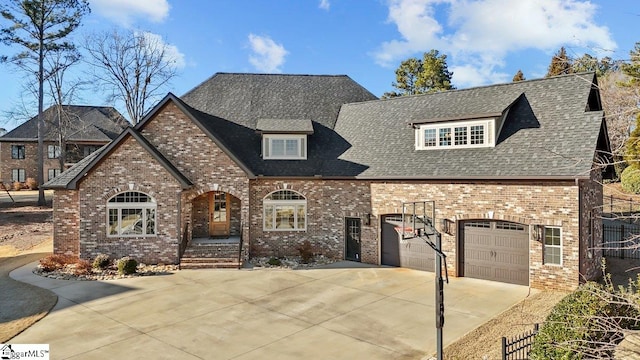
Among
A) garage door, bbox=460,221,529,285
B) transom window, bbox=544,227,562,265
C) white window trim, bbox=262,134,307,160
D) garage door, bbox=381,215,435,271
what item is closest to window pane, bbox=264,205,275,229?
white window trim, bbox=262,134,307,160

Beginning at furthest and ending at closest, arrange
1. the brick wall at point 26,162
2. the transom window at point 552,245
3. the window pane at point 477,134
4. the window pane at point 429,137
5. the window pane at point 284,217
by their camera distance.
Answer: the brick wall at point 26,162 → the window pane at point 284,217 → the window pane at point 429,137 → the window pane at point 477,134 → the transom window at point 552,245

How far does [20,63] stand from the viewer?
33.0 meters

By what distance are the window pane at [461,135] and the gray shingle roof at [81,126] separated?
Result: 40.9 meters

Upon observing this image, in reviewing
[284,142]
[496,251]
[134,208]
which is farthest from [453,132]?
[134,208]

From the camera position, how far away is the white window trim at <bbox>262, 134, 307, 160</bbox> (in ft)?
68.1

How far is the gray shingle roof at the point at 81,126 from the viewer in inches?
1734

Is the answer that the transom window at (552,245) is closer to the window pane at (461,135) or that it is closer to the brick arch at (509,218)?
the brick arch at (509,218)

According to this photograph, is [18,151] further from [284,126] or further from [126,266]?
[284,126]

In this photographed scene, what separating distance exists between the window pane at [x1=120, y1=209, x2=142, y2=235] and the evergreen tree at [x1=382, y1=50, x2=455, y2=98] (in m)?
34.9

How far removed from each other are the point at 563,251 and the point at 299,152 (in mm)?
12521

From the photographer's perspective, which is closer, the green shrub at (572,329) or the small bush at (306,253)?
the green shrub at (572,329)

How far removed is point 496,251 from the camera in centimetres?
1555

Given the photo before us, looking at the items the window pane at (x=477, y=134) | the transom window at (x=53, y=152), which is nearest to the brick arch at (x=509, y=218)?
the window pane at (x=477, y=134)

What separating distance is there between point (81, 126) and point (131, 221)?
114 feet
